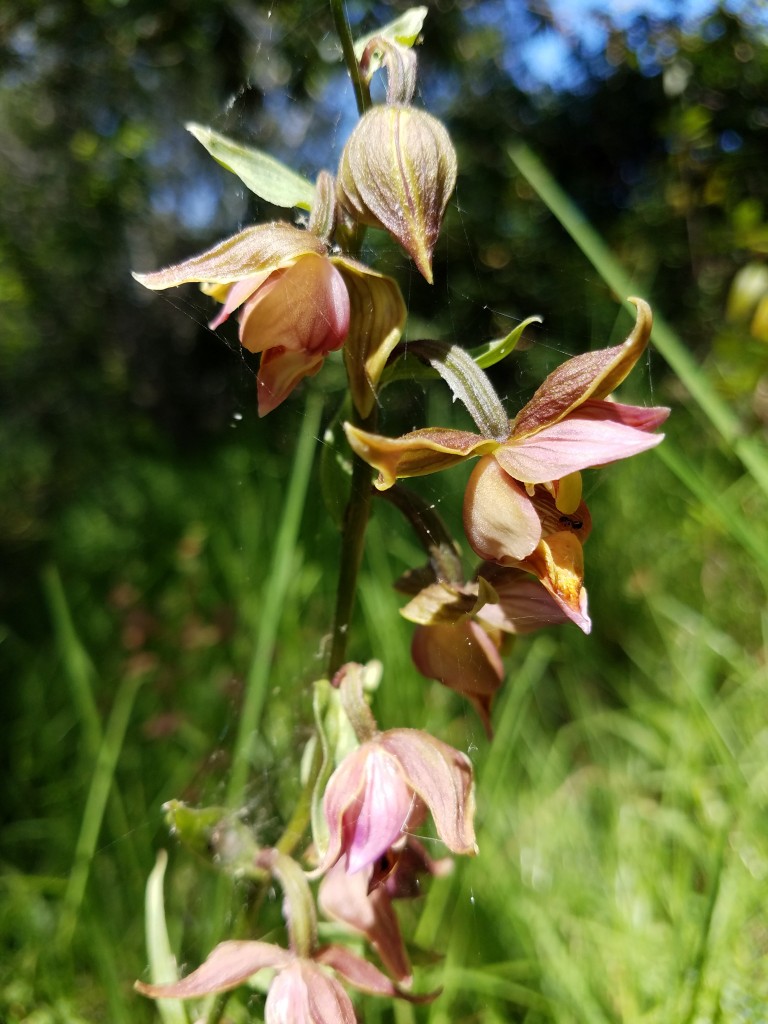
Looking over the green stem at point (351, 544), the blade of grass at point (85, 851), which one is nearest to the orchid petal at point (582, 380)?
the green stem at point (351, 544)

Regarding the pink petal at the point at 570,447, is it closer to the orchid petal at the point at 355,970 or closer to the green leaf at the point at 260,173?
the green leaf at the point at 260,173

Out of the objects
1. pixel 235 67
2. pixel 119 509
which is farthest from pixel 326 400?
pixel 119 509

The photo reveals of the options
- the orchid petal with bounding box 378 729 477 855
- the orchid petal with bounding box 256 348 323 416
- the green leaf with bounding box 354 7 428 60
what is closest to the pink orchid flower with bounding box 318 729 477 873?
the orchid petal with bounding box 378 729 477 855

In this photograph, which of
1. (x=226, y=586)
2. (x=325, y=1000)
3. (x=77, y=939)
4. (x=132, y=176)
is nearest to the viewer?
(x=325, y=1000)

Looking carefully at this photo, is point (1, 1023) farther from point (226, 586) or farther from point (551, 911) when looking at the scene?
point (226, 586)

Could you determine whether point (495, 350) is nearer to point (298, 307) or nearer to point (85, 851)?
point (298, 307)

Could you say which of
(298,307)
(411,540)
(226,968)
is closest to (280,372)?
(298,307)
